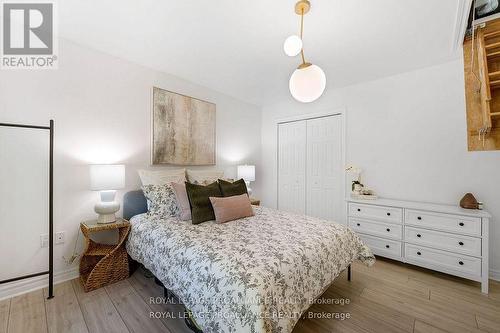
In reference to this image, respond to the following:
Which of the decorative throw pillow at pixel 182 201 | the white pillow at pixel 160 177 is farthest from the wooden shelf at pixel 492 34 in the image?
the white pillow at pixel 160 177

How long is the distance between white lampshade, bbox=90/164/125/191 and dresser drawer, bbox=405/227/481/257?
3200 mm

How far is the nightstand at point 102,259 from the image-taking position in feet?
6.32

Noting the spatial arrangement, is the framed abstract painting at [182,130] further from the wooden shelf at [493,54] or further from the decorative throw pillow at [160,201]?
the wooden shelf at [493,54]

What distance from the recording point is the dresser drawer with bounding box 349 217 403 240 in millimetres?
2439

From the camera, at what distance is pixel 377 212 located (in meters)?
2.58

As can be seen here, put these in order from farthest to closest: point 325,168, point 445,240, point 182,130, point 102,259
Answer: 1. point 325,168
2. point 182,130
3. point 445,240
4. point 102,259

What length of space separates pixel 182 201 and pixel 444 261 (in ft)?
9.21

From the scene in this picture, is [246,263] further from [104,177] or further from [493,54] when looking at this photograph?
[493,54]

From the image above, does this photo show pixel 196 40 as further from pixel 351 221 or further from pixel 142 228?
pixel 351 221

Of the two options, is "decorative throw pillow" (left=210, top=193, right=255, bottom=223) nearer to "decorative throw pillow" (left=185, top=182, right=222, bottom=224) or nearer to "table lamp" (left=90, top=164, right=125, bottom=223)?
"decorative throw pillow" (left=185, top=182, right=222, bottom=224)

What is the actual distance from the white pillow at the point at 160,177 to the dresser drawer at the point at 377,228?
2317mm

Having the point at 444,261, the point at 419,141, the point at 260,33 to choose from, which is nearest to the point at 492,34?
the point at 419,141

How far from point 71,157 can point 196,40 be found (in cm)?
174

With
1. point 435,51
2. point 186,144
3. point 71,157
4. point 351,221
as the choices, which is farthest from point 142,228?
point 435,51
